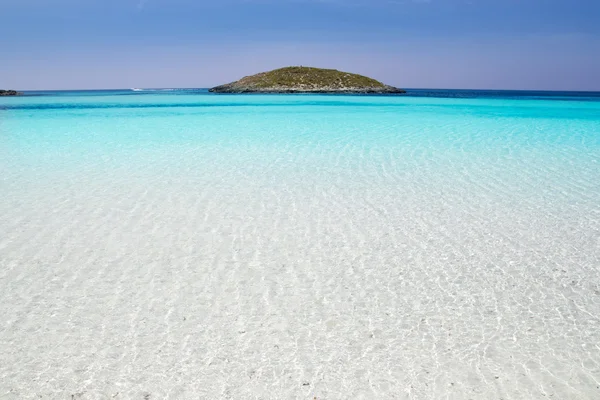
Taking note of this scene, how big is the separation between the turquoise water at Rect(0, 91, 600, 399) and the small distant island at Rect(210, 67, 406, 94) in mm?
90394

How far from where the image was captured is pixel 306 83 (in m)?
103

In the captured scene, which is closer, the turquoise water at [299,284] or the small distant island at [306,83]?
the turquoise water at [299,284]

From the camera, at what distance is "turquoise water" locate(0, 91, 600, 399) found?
3.43 m

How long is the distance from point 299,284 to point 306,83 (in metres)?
101

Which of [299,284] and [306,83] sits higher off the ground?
[306,83]

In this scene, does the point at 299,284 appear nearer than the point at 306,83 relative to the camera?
Yes

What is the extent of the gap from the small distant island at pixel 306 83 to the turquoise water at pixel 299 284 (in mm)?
90394

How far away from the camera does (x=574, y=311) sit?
4.39m

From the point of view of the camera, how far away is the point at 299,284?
4941 mm

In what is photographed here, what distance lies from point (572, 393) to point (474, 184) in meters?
6.68

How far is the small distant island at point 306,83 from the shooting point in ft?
A: 330

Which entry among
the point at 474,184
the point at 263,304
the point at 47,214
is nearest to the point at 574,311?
the point at 263,304

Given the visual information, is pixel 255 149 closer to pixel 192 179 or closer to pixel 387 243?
pixel 192 179

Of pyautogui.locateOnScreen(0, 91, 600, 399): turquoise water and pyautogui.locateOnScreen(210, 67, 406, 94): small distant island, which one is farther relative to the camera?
pyautogui.locateOnScreen(210, 67, 406, 94): small distant island
